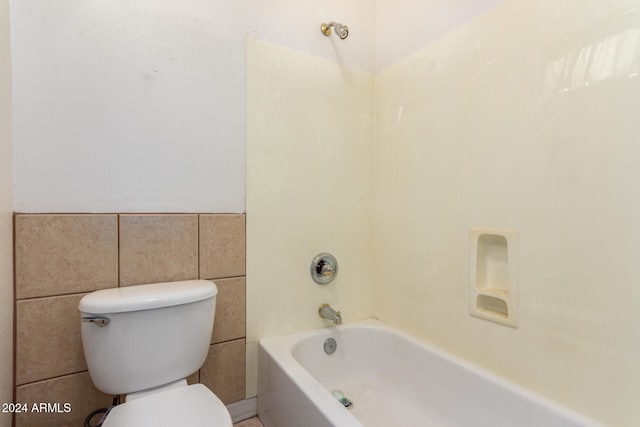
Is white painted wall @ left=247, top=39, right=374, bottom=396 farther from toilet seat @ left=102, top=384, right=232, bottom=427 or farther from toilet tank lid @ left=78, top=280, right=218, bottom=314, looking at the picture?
toilet seat @ left=102, top=384, right=232, bottom=427

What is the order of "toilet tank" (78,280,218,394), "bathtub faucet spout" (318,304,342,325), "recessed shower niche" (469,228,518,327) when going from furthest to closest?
"bathtub faucet spout" (318,304,342,325), "recessed shower niche" (469,228,518,327), "toilet tank" (78,280,218,394)

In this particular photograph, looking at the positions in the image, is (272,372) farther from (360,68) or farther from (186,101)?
(360,68)

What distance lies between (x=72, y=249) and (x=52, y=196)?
0.64 ft

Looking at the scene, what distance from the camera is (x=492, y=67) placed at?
1.20 meters

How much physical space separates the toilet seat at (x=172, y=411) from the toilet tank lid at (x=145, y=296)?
29cm

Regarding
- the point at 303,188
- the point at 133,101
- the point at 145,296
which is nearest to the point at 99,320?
the point at 145,296

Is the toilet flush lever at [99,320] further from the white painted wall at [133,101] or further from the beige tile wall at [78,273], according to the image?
the white painted wall at [133,101]

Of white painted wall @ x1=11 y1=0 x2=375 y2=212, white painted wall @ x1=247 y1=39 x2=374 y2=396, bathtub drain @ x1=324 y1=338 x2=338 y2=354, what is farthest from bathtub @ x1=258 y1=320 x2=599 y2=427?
white painted wall @ x1=11 y1=0 x2=375 y2=212

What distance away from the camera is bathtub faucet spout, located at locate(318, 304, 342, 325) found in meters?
1.55

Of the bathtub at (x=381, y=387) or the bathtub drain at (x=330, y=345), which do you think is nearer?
the bathtub at (x=381, y=387)

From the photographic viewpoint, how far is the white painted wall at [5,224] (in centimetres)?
94

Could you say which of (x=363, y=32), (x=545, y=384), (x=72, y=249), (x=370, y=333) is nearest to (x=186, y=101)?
(x=72, y=249)

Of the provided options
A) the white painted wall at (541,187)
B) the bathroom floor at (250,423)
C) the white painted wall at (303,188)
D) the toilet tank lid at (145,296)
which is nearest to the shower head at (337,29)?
the white painted wall at (303,188)

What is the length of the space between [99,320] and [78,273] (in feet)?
0.83
